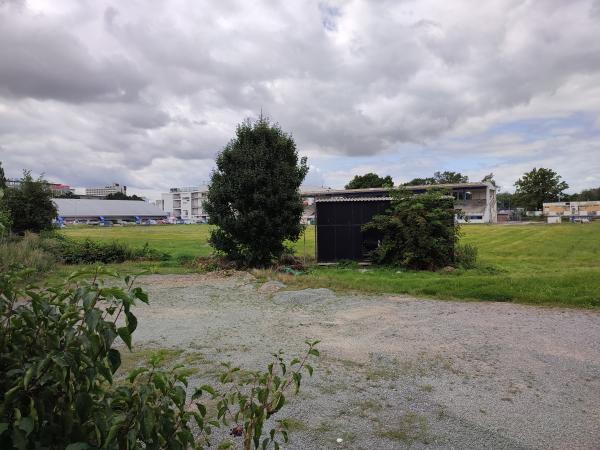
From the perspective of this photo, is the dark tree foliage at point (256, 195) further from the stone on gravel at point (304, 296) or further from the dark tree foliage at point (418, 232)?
the stone on gravel at point (304, 296)

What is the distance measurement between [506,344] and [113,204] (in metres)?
131

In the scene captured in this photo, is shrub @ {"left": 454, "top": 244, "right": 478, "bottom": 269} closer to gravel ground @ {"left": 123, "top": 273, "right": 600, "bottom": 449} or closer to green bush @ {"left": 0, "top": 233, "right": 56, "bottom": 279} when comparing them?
gravel ground @ {"left": 123, "top": 273, "right": 600, "bottom": 449}

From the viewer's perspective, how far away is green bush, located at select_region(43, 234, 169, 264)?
1658 cm

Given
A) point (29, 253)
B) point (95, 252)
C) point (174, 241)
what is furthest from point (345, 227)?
point (174, 241)

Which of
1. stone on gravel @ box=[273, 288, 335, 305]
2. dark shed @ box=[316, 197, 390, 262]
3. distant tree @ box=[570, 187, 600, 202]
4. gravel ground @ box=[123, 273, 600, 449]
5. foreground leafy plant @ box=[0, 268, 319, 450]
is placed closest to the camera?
foreground leafy plant @ box=[0, 268, 319, 450]

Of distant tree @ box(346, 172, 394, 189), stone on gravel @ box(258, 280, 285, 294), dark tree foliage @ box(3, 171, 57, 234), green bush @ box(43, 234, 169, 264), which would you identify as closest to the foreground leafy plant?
stone on gravel @ box(258, 280, 285, 294)

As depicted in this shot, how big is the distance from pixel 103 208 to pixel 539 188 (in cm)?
11131

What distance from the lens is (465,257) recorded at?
15.0 meters

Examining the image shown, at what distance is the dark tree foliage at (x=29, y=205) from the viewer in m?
19.9

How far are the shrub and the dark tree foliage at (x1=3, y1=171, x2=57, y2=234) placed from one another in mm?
18740

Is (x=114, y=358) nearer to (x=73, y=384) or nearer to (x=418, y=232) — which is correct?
(x=73, y=384)

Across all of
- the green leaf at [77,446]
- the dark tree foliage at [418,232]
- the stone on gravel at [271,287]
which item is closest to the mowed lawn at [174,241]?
the dark tree foliage at [418,232]

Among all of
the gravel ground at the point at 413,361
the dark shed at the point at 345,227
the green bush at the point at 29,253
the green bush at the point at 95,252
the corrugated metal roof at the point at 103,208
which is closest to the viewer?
the gravel ground at the point at 413,361

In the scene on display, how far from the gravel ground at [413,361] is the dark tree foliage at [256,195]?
4871 millimetres
